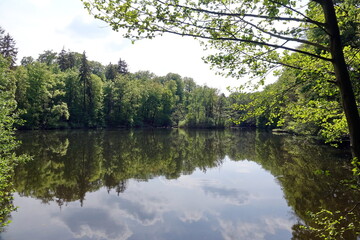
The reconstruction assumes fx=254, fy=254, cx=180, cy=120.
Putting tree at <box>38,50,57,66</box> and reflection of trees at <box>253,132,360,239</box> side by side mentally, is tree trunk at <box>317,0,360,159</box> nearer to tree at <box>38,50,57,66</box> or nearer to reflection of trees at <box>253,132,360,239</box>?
reflection of trees at <box>253,132,360,239</box>

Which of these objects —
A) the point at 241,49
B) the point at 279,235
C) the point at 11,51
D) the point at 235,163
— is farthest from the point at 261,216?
the point at 11,51

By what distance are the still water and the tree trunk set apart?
4.17m

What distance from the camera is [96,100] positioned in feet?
215

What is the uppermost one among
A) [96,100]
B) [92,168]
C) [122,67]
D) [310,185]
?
[122,67]

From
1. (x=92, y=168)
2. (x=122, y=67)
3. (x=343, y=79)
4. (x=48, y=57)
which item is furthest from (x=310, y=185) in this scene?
(x=48, y=57)

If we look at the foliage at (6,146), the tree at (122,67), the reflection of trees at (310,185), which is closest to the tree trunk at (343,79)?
the reflection of trees at (310,185)

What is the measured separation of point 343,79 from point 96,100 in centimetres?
6668

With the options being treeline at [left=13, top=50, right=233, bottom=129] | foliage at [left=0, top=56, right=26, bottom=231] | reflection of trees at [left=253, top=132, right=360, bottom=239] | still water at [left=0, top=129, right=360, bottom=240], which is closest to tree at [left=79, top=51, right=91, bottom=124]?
treeline at [left=13, top=50, right=233, bottom=129]

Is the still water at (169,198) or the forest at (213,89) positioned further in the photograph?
the still water at (169,198)

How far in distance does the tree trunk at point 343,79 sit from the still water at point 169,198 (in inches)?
164

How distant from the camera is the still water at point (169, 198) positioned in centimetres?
962

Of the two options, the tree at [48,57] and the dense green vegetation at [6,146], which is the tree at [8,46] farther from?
the dense green vegetation at [6,146]

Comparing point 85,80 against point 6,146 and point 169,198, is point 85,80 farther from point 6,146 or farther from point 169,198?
point 6,146

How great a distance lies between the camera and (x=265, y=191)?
14.9 metres
